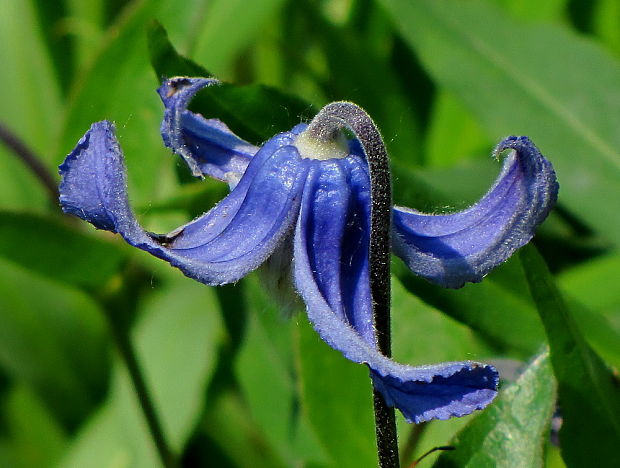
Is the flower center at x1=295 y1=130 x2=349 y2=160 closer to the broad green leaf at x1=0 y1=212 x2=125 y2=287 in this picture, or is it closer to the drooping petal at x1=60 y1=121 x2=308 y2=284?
the drooping petal at x1=60 y1=121 x2=308 y2=284

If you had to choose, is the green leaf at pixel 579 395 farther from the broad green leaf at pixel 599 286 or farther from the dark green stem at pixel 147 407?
the broad green leaf at pixel 599 286

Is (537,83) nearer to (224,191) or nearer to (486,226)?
(224,191)

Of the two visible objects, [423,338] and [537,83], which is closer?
[423,338]

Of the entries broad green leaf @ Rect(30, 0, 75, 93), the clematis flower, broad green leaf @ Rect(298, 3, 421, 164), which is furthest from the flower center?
broad green leaf @ Rect(30, 0, 75, 93)

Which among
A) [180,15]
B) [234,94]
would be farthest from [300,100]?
[180,15]

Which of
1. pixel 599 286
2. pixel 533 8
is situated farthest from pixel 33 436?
pixel 533 8

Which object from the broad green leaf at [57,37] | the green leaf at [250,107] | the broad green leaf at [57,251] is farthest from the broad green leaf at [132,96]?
the broad green leaf at [57,37]
